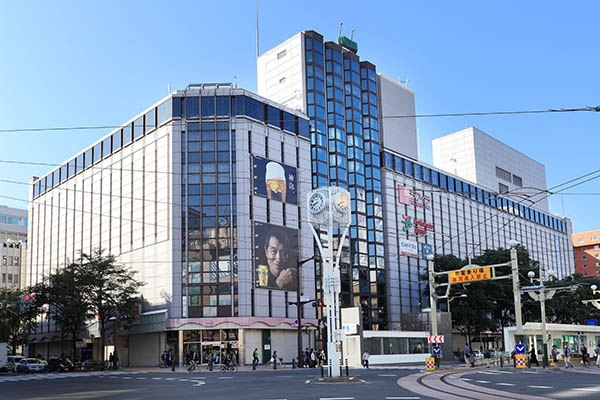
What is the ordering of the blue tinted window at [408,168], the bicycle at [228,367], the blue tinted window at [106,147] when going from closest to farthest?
the bicycle at [228,367]
the blue tinted window at [106,147]
the blue tinted window at [408,168]

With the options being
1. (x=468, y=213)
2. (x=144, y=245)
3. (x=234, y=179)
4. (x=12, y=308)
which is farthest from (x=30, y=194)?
(x=468, y=213)

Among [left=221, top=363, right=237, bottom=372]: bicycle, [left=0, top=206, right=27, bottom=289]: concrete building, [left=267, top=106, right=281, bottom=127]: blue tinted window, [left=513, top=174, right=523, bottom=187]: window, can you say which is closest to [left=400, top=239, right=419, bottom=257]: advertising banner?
[left=267, top=106, right=281, bottom=127]: blue tinted window

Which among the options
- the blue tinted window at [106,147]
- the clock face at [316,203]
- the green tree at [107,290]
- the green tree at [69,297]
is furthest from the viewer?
the blue tinted window at [106,147]

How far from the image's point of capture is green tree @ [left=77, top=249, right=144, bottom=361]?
6450cm

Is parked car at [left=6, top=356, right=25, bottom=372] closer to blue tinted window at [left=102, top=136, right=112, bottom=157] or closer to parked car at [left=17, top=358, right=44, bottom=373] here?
parked car at [left=17, top=358, right=44, bottom=373]

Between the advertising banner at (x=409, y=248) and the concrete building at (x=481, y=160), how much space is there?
25147 mm

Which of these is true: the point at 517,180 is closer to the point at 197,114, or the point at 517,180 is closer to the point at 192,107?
the point at 197,114

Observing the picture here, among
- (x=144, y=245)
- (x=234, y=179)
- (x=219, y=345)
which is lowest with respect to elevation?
(x=219, y=345)

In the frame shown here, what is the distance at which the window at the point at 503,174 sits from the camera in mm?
117519

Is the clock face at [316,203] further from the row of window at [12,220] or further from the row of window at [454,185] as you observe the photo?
the row of window at [12,220]

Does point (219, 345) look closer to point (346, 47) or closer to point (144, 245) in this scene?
point (144, 245)

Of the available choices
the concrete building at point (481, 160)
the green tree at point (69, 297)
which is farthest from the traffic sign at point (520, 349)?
the concrete building at point (481, 160)

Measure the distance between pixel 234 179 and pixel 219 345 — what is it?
17740mm

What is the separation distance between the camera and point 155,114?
242 feet
